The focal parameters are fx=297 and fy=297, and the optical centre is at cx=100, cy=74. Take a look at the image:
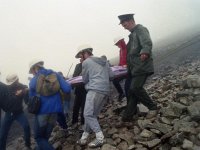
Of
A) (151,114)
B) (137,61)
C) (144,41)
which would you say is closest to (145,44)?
(144,41)

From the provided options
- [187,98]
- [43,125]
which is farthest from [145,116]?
[43,125]

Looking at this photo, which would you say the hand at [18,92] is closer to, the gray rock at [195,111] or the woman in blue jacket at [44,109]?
the woman in blue jacket at [44,109]

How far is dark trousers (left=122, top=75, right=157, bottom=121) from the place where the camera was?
7.21m

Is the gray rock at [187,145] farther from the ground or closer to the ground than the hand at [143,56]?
closer to the ground

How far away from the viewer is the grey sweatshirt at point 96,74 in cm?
662

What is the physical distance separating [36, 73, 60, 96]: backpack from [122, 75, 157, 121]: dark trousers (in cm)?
196

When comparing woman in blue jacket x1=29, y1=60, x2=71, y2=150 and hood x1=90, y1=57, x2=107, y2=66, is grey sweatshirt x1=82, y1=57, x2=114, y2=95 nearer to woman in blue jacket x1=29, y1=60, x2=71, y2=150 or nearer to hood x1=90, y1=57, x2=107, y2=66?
hood x1=90, y1=57, x2=107, y2=66

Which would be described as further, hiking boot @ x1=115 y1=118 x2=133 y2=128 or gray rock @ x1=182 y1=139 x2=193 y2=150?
hiking boot @ x1=115 y1=118 x2=133 y2=128

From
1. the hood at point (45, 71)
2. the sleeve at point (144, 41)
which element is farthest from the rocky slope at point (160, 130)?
the hood at point (45, 71)

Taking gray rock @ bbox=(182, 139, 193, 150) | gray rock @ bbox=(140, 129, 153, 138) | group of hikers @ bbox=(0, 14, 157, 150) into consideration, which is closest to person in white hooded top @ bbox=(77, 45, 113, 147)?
group of hikers @ bbox=(0, 14, 157, 150)

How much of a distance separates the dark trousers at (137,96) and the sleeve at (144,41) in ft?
A: 2.38

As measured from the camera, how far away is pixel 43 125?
245 inches

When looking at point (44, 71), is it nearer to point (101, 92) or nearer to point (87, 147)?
point (101, 92)

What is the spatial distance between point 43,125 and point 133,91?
236 centimetres
